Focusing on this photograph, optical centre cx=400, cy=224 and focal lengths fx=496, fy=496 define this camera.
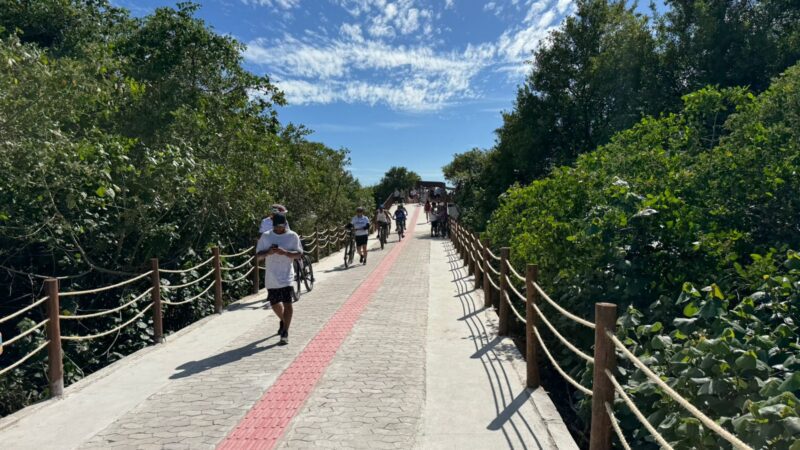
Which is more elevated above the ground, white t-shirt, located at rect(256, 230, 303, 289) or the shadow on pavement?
white t-shirt, located at rect(256, 230, 303, 289)

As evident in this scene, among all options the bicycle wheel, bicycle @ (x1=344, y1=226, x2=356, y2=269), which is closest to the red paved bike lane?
the bicycle wheel

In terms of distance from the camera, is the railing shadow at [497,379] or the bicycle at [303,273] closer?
the railing shadow at [497,379]

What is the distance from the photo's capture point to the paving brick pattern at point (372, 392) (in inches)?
150

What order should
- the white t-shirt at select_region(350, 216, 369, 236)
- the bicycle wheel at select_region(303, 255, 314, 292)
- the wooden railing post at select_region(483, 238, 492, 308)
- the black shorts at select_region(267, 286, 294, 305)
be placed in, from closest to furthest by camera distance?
the black shorts at select_region(267, 286, 294, 305)
the wooden railing post at select_region(483, 238, 492, 308)
the bicycle wheel at select_region(303, 255, 314, 292)
the white t-shirt at select_region(350, 216, 369, 236)

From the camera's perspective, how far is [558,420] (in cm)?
404

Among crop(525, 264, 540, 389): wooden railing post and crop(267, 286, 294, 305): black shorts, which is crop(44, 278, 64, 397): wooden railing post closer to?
crop(267, 286, 294, 305): black shorts

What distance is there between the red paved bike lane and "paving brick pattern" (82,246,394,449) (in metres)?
0.09

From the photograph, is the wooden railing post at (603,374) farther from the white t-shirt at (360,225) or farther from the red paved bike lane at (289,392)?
the white t-shirt at (360,225)

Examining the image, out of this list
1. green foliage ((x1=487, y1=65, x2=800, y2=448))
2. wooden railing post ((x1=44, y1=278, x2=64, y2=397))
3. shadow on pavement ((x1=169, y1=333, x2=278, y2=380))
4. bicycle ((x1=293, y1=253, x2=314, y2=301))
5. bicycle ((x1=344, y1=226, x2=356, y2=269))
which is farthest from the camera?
bicycle ((x1=344, y1=226, x2=356, y2=269))

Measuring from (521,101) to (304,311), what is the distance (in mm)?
20946

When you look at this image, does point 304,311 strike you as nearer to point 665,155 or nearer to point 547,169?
point 665,155

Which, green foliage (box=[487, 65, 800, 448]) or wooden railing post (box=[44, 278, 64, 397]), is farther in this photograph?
wooden railing post (box=[44, 278, 64, 397])

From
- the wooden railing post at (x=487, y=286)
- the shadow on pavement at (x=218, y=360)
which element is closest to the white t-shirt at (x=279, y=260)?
the shadow on pavement at (x=218, y=360)

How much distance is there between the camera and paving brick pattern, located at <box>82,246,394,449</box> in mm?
3861
